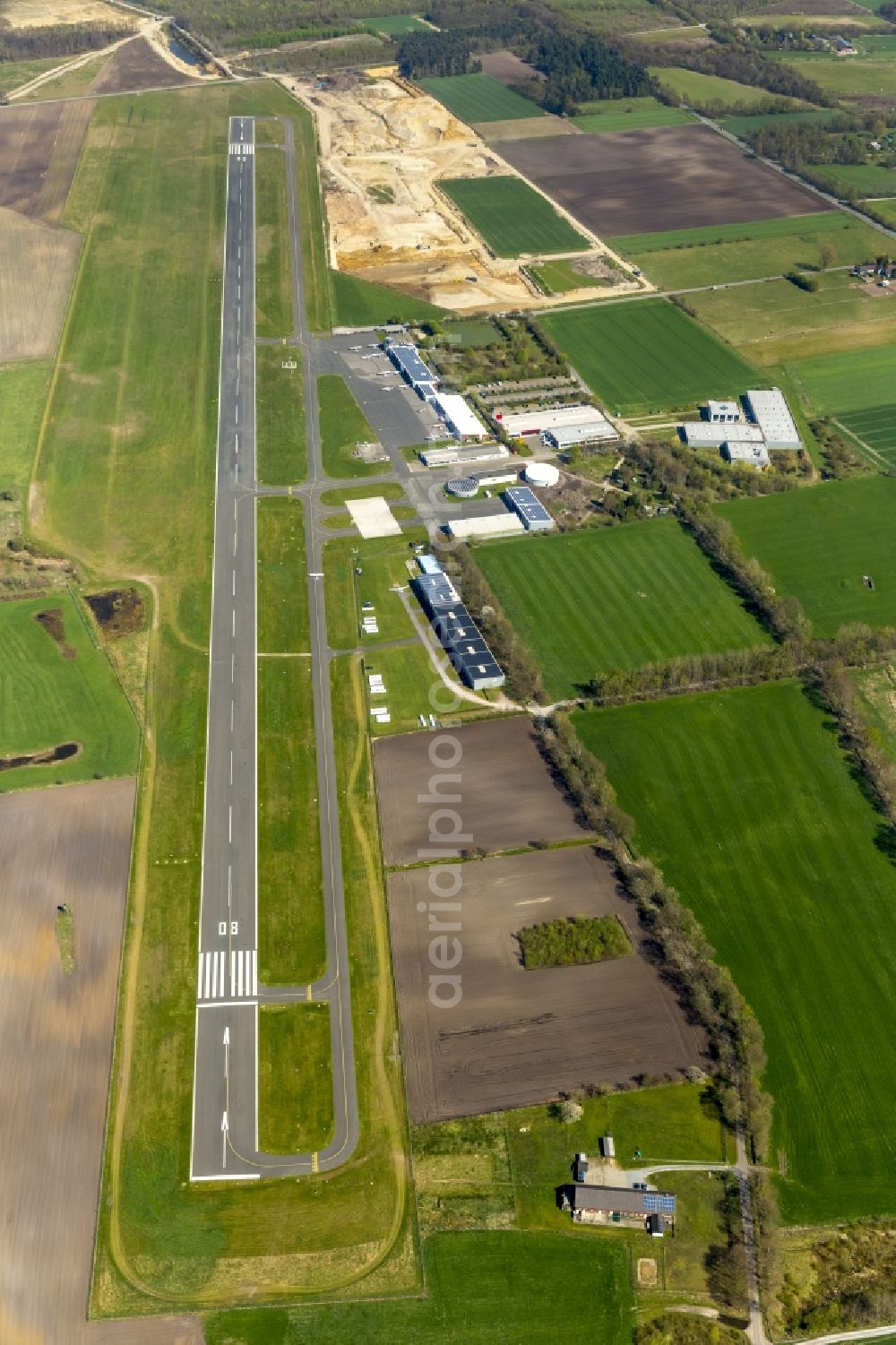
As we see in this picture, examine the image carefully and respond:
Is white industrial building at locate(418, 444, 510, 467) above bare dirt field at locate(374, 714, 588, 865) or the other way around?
above

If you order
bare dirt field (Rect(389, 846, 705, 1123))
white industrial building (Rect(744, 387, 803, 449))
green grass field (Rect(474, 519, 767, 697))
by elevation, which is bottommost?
bare dirt field (Rect(389, 846, 705, 1123))

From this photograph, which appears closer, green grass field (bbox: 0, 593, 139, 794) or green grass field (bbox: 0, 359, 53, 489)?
Result: green grass field (bbox: 0, 593, 139, 794)

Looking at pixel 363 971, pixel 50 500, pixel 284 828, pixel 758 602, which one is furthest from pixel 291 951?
pixel 50 500

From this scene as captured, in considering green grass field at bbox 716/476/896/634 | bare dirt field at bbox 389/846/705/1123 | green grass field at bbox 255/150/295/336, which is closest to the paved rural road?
bare dirt field at bbox 389/846/705/1123

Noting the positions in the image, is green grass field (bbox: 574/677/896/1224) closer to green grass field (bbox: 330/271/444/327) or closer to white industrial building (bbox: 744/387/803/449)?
white industrial building (bbox: 744/387/803/449)

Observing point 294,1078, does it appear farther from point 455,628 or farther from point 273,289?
point 273,289

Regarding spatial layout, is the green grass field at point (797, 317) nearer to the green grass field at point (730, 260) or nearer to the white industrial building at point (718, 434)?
the green grass field at point (730, 260)
